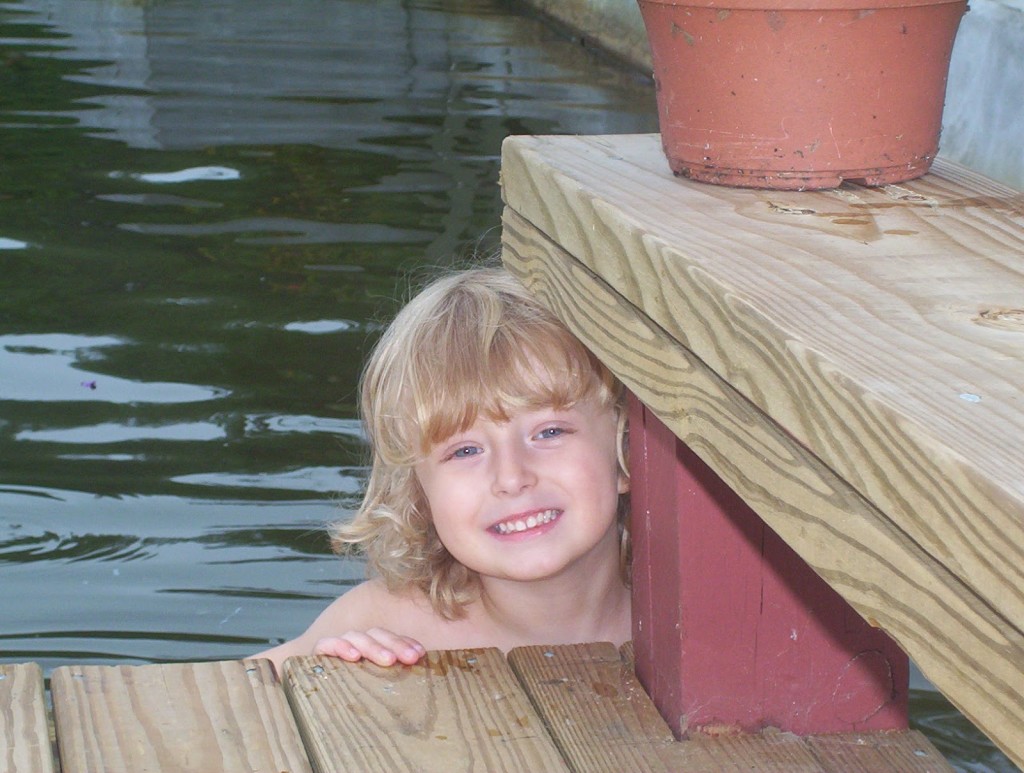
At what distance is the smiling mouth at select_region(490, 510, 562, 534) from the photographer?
94.0 inches

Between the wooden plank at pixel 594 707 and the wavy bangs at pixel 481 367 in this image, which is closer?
the wooden plank at pixel 594 707

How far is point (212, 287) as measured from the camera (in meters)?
5.65

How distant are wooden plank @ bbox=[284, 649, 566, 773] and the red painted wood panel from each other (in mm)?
175

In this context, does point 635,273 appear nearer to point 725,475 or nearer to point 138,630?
point 725,475

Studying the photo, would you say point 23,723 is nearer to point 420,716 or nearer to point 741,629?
point 420,716

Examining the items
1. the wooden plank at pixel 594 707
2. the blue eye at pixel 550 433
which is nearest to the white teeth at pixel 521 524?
the blue eye at pixel 550 433

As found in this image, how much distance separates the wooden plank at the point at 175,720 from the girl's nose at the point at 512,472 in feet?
1.95

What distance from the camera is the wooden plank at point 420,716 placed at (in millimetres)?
1613

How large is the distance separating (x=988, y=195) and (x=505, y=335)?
3.19ft

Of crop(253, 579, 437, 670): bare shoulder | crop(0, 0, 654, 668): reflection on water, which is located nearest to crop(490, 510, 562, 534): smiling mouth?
crop(253, 579, 437, 670): bare shoulder

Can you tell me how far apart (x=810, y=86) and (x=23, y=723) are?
1.06 metres

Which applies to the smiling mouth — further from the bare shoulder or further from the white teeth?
the bare shoulder

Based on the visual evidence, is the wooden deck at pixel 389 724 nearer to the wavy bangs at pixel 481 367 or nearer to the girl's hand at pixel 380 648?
the girl's hand at pixel 380 648

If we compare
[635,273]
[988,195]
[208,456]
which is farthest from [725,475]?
[208,456]
